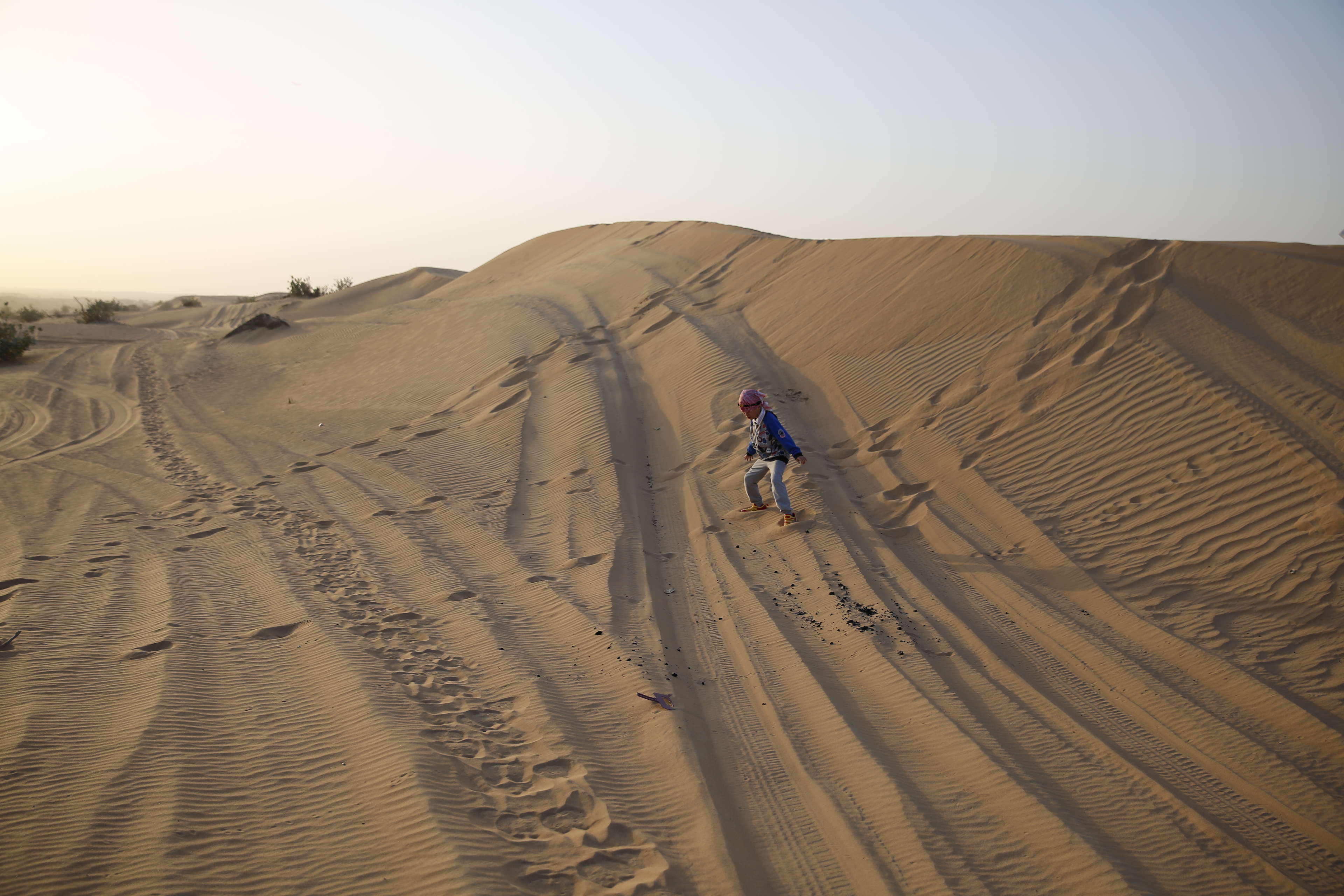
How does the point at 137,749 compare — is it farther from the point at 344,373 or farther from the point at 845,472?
the point at 344,373

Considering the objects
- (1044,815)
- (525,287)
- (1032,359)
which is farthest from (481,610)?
(525,287)

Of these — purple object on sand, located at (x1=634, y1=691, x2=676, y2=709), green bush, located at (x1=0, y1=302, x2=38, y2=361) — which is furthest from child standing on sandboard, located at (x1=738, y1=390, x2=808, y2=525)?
green bush, located at (x1=0, y1=302, x2=38, y2=361)

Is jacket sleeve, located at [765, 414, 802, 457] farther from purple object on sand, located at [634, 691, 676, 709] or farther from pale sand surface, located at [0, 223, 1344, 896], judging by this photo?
purple object on sand, located at [634, 691, 676, 709]

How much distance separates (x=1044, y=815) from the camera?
11.5ft

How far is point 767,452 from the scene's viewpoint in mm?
7293

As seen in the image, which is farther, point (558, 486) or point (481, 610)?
point (558, 486)

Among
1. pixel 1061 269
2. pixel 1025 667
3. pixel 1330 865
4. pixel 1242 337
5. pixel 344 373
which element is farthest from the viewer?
pixel 344 373

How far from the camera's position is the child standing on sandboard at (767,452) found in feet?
23.1

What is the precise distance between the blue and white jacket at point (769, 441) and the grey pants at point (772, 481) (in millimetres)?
68

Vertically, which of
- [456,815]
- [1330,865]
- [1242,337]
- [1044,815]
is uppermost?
[1242,337]

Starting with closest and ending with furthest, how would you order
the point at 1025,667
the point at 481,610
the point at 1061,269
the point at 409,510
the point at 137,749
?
the point at 137,749 → the point at 1025,667 → the point at 481,610 → the point at 409,510 → the point at 1061,269

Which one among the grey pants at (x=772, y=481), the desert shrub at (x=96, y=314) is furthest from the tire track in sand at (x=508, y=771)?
the desert shrub at (x=96, y=314)

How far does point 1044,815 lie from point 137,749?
444 centimetres

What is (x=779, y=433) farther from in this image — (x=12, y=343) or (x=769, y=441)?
(x=12, y=343)
